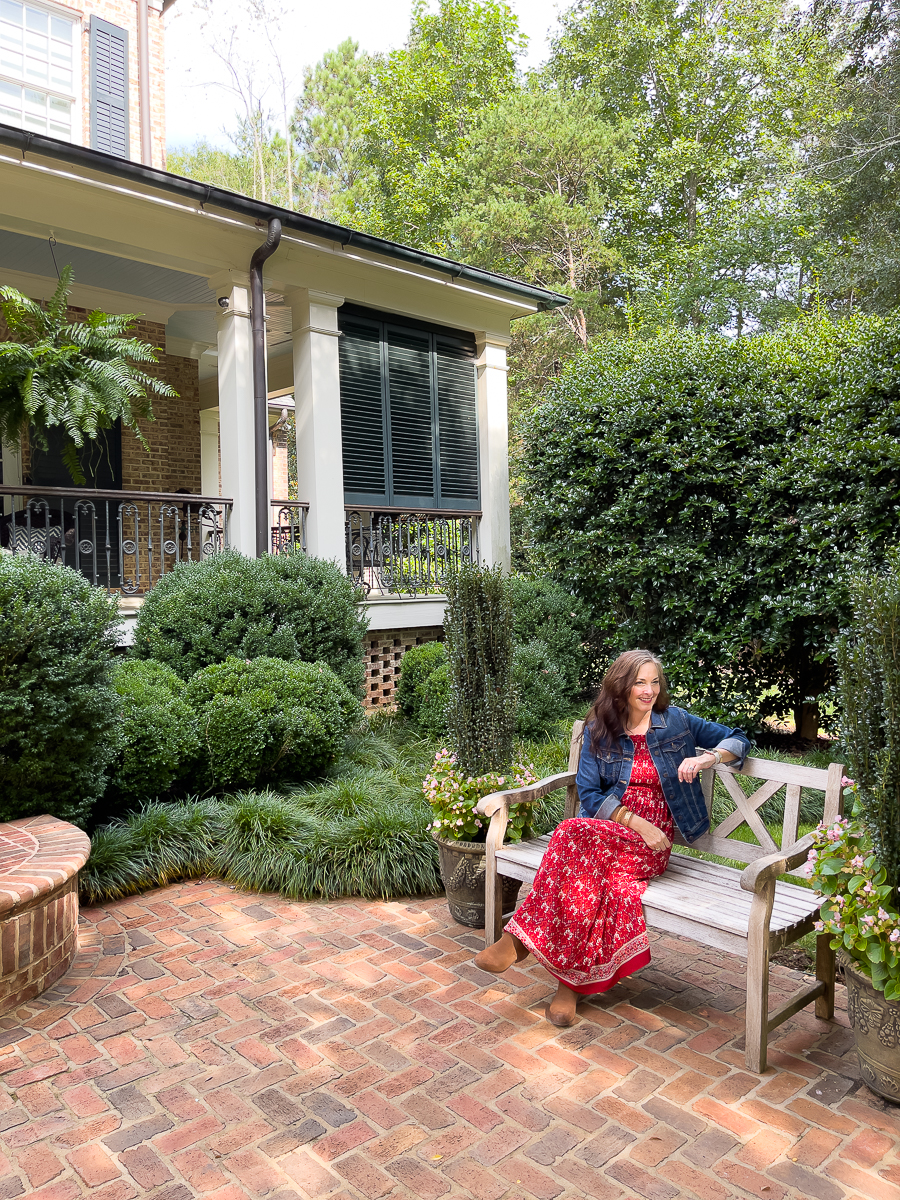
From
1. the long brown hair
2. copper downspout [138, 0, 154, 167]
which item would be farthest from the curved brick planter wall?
copper downspout [138, 0, 154, 167]

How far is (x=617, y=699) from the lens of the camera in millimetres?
3500

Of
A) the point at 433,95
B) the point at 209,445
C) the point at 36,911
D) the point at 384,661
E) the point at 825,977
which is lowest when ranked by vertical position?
the point at 825,977

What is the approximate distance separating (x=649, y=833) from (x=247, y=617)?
145 inches

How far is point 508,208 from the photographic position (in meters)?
18.5

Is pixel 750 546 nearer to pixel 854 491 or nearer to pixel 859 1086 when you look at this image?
pixel 854 491

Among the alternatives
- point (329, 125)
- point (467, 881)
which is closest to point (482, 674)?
point (467, 881)

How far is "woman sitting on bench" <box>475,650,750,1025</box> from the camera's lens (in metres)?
3.14

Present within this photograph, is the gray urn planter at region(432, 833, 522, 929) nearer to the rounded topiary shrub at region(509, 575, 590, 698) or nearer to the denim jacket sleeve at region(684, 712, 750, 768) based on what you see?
the denim jacket sleeve at region(684, 712, 750, 768)

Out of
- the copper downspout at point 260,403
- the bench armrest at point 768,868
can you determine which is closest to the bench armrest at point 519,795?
the bench armrest at point 768,868

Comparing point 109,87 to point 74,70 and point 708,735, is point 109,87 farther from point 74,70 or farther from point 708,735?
point 708,735

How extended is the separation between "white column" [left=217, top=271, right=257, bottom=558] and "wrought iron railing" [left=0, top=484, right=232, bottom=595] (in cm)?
17

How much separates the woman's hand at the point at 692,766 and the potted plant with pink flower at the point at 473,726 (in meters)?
0.90

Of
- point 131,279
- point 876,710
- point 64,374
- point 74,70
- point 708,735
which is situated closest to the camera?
point 876,710

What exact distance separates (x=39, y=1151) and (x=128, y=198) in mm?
6429
